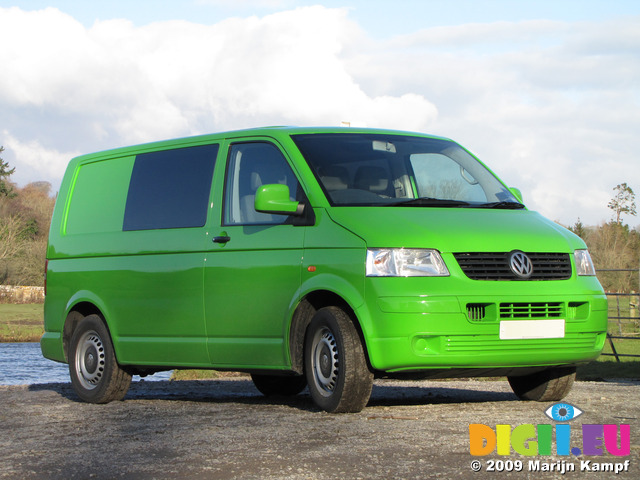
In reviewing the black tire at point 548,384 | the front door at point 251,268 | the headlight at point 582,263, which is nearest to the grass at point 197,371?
the black tire at point 548,384

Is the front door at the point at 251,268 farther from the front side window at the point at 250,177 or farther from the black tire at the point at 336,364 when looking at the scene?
the black tire at the point at 336,364

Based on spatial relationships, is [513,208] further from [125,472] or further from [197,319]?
[125,472]

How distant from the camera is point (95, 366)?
944cm

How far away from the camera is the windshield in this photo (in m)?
7.77

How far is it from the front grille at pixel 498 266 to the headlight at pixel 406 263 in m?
0.15

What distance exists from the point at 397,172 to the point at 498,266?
4.72ft

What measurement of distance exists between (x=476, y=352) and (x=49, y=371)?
20784mm

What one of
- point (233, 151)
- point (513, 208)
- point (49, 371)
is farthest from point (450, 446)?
point (49, 371)

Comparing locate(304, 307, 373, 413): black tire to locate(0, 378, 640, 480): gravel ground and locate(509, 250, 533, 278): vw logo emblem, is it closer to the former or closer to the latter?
locate(0, 378, 640, 480): gravel ground

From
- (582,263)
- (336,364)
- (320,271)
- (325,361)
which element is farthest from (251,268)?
(582,263)

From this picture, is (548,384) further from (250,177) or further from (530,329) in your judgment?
Result: (250,177)

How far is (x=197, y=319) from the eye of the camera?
843 centimetres

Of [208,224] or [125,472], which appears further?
[208,224]

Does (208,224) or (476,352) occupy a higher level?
(208,224)
